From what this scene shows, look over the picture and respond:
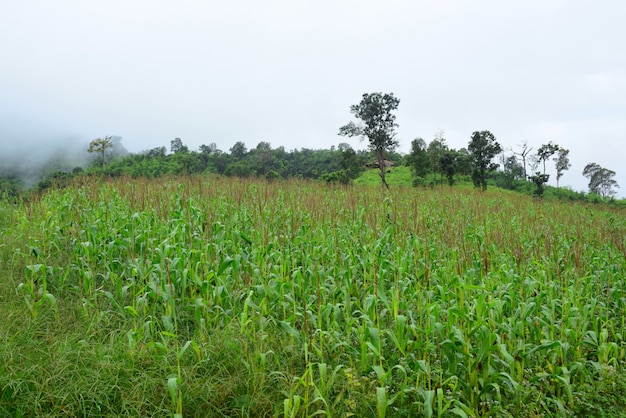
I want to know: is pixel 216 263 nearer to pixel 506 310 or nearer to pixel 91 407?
pixel 91 407

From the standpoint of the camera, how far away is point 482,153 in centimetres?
2961

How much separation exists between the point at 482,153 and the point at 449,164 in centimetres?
263

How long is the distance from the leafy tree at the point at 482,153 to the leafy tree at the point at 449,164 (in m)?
1.58

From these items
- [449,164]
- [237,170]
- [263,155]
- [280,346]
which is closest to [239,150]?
[263,155]

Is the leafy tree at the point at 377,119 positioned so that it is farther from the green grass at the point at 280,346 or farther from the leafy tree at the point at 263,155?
the green grass at the point at 280,346

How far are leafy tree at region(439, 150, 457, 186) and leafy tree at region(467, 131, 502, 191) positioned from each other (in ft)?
5.17

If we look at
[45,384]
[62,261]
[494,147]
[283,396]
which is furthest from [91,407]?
[494,147]

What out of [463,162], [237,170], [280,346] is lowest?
[280,346]

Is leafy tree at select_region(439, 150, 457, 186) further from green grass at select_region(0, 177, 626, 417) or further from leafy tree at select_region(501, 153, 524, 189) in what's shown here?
green grass at select_region(0, 177, 626, 417)

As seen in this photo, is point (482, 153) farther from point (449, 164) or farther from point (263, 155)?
point (263, 155)

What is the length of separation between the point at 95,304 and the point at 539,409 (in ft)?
14.7

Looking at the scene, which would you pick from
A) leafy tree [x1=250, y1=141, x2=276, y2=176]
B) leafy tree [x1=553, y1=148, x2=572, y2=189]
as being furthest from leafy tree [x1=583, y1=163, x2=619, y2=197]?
leafy tree [x1=250, y1=141, x2=276, y2=176]

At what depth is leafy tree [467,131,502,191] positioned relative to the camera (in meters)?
29.6

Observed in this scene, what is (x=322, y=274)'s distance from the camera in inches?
171
